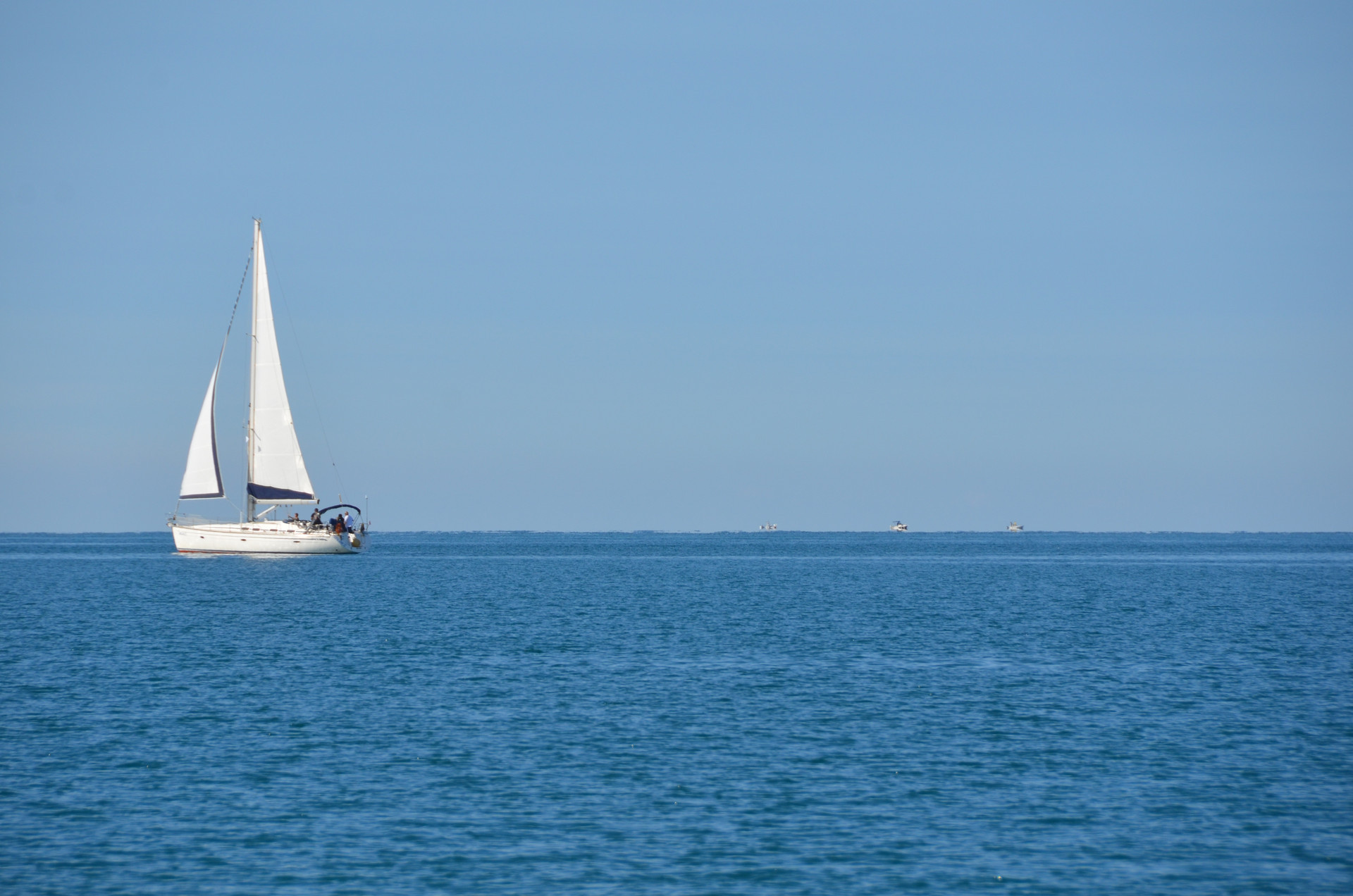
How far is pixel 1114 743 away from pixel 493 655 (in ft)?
79.6

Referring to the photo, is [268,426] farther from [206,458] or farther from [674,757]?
[674,757]

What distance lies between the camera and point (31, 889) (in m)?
18.9

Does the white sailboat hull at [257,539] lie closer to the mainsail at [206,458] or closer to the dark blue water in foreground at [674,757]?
the mainsail at [206,458]

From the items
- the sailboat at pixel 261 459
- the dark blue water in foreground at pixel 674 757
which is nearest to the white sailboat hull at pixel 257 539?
the sailboat at pixel 261 459

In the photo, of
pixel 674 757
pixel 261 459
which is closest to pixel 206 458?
pixel 261 459

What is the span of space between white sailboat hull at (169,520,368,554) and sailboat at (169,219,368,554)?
0.08 meters

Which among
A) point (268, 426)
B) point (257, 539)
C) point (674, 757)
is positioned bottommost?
point (674, 757)

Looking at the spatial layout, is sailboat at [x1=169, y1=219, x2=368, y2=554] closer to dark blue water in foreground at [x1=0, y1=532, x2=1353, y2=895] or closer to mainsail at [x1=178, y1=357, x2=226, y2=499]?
mainsail at [x1=178, y1=357, x2=226, y2=499]

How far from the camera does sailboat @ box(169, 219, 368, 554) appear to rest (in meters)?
110

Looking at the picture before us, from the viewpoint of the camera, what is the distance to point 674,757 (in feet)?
92.1

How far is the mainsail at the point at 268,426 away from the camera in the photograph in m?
110

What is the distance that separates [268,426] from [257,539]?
954 cm

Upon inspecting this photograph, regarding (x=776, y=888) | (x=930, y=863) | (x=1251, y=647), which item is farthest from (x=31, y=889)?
(x=1251, y=647)

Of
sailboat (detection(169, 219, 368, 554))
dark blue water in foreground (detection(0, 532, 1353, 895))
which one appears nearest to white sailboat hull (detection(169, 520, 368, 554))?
sailboat (detection(169, 219, 368, 554))
